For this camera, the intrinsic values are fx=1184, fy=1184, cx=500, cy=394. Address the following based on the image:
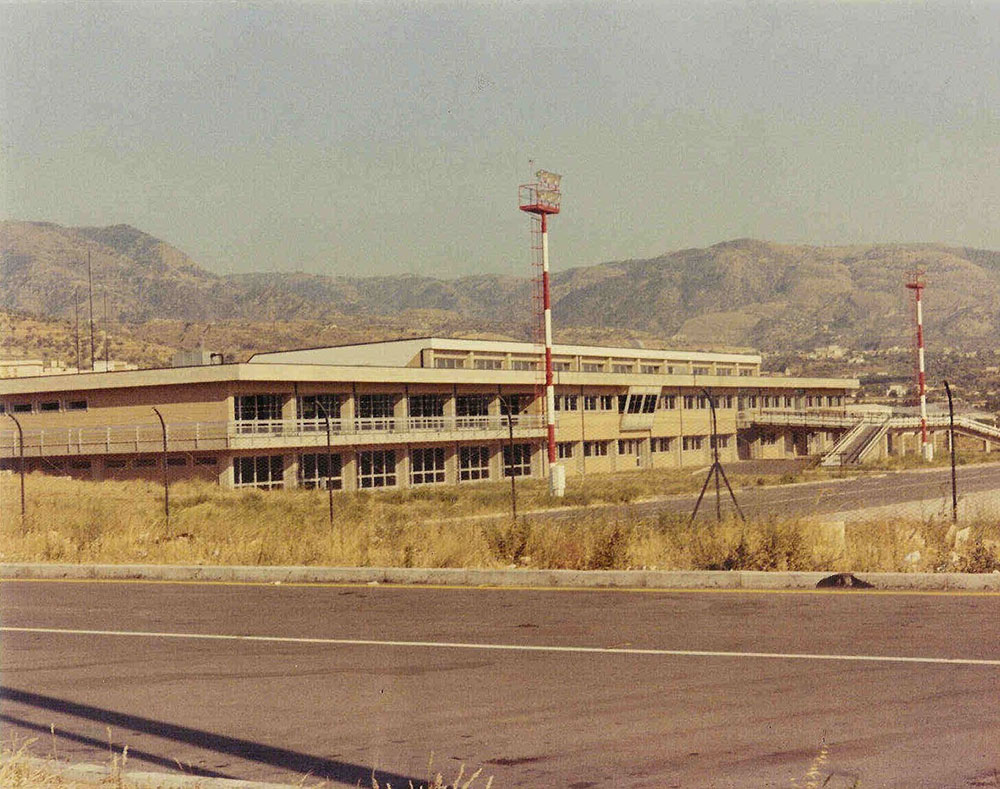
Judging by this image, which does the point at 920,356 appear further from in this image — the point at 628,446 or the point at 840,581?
the point at 840,581

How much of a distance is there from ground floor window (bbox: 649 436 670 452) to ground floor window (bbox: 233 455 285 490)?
105 ft

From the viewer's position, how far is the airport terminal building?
167 feet

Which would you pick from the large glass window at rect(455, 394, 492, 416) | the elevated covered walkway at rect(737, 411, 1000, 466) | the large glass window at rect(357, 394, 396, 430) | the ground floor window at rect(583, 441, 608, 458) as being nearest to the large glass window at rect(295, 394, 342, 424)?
the large glass window at rect(357, 394, 396, 430)

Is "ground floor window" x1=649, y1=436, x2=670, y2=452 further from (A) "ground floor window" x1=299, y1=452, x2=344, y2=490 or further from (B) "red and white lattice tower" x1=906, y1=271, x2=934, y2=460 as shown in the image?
(A) "ground floor window" x1=299, y1=452, x2=344, y2=490

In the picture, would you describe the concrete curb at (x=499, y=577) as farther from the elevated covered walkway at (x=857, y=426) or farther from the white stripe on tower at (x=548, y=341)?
the elevated covered walkway at (x=857, y=426)

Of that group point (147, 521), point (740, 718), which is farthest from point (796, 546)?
point (147, 521)

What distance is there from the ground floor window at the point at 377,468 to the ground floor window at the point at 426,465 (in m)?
1.43

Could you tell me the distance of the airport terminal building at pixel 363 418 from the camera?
50.9m

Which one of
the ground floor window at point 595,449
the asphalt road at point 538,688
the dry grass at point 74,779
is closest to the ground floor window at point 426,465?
the ground floor window at point 595,449

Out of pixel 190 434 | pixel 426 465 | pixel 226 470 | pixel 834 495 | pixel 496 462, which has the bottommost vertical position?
pixel 834 495

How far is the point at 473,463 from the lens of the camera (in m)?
62.8

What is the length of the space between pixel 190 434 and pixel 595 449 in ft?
97.1

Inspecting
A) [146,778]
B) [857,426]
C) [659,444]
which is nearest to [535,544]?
[146,778]

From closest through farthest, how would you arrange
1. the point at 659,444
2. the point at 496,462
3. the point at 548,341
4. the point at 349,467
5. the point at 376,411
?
the point at 548,341 < the point at 349,467 < the point at 376,411 < the point at 496,462 < the point at 659,444
